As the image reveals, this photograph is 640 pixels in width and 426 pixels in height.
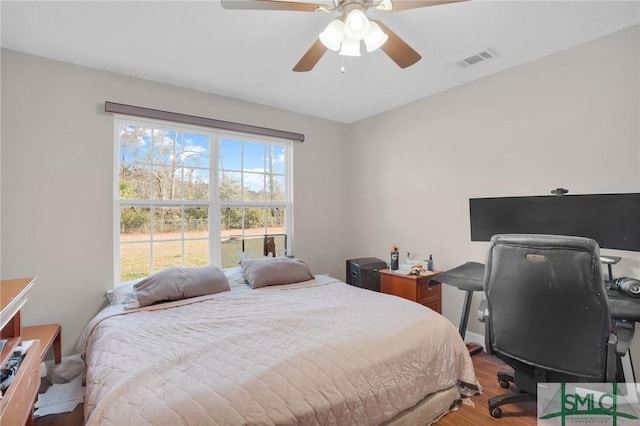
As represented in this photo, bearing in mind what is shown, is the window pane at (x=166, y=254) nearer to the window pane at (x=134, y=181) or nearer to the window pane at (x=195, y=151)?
the window pane at (x=134, y=181)

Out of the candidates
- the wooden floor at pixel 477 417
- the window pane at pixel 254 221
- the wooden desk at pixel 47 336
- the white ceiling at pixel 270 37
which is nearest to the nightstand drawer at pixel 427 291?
the wooden floor at pixel 477 417

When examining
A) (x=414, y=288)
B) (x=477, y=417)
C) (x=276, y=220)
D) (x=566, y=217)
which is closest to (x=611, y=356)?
(x=477, y=417)

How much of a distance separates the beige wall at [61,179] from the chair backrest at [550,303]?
3035 mm

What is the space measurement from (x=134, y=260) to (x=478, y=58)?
3.53m

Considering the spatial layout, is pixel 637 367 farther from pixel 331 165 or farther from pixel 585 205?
pixel 331 165

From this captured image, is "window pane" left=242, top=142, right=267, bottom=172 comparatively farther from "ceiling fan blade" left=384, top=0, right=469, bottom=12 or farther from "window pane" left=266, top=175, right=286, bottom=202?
"ceiling fan blade" left=384, top=0, right=469, bottom=12

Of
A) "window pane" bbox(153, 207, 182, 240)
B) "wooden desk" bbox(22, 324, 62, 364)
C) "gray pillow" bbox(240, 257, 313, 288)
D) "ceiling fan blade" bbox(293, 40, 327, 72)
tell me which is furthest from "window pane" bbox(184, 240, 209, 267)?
"ceiling fan blade" bbox(293, 40, 327, 72)

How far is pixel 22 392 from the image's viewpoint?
4.22 ft

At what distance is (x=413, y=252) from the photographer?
11.3ft

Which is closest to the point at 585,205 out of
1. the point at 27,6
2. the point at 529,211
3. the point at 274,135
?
the point at 529,211

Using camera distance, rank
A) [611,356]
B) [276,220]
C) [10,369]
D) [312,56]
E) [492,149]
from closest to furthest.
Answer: [10,369] < [611,356] < [312,56] < [492,149] < [276,220]

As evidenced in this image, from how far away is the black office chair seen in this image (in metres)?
1.43

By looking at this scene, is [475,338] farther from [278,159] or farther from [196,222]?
[196,222]

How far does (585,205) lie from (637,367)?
3.88ft
